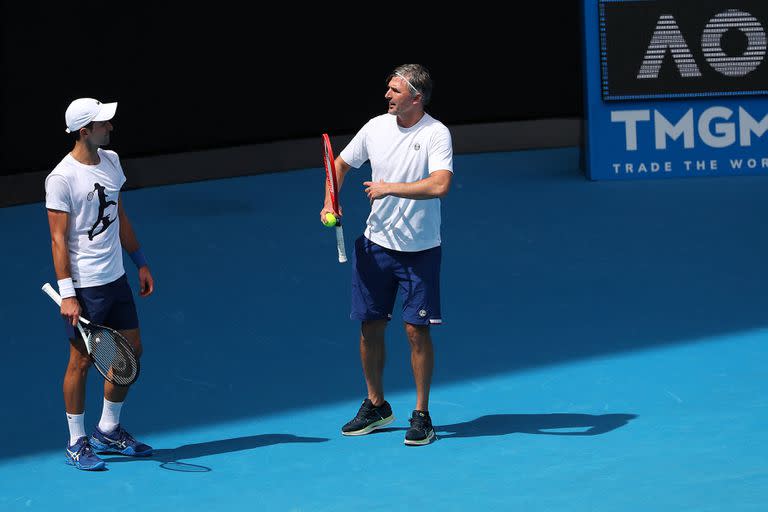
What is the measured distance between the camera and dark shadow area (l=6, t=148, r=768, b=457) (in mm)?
7246

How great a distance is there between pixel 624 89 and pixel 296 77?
411 centimetres

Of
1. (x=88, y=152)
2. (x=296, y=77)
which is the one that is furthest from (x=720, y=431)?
(x=296, y=77)

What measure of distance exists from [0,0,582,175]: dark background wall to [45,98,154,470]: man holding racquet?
755 cm

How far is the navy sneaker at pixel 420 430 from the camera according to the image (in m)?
6.12

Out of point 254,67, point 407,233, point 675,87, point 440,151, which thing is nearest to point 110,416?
point 407,233

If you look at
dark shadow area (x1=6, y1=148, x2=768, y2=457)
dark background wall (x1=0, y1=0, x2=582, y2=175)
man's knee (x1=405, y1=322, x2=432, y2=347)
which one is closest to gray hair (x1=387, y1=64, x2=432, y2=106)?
man's knee (x1=405, y1=322, x2=432, y2=347)

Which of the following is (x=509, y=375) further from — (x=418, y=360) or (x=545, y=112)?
Result: (x=545, y=112)

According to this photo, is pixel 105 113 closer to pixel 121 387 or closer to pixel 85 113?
pixel 85 113

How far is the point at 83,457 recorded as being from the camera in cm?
597

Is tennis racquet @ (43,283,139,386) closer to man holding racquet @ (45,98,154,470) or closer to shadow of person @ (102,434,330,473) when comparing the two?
man holding racquet @ (45,98,154,470)

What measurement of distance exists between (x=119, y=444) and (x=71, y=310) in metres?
0.75

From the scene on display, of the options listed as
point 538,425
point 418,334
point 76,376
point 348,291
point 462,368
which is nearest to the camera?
point 76,376

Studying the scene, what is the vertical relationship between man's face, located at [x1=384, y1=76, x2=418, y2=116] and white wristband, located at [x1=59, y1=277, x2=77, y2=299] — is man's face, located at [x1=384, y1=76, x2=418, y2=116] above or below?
above

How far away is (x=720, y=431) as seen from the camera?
19.9 feet
